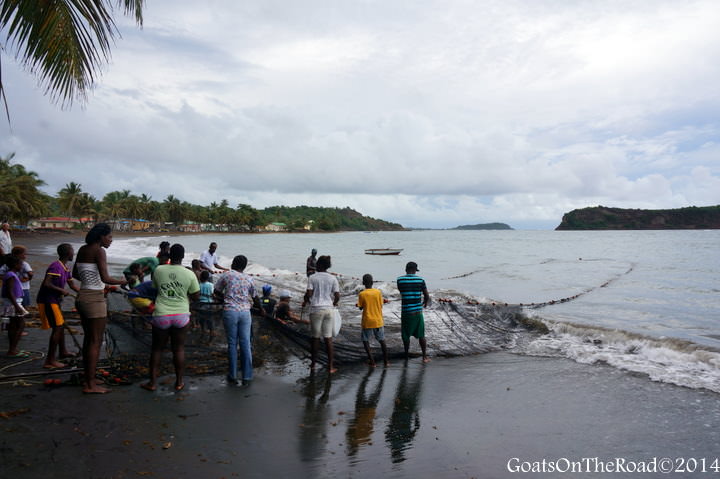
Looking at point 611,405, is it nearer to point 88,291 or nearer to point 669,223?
point 88,291

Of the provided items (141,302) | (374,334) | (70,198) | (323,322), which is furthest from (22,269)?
(70,198)

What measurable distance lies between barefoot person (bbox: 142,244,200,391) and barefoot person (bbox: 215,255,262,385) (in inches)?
21.3

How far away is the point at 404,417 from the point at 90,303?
161 inches

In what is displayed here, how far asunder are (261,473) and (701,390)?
718 cm

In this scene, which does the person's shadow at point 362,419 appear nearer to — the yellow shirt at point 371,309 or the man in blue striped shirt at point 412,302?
the yellow shirt at point 371,309

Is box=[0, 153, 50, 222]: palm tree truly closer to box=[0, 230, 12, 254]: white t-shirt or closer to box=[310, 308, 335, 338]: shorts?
box=[0, 230, 12, 254]: white t-shirt

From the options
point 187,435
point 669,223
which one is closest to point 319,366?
→ point 187,435

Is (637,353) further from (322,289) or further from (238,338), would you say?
(238,338)

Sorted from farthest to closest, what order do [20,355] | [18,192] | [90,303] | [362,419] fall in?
[18,192], [20,355], [362,419], [90,303]

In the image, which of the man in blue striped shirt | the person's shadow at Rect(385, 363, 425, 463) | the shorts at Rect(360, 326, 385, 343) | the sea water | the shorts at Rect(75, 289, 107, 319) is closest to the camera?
the person's shadow at Rect(385, 363, 425, 463)

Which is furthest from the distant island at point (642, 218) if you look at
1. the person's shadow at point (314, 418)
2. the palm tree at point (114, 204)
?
the person's shadow at point (314, 418)

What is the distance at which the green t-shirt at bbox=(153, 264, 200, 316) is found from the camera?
5.66 metres

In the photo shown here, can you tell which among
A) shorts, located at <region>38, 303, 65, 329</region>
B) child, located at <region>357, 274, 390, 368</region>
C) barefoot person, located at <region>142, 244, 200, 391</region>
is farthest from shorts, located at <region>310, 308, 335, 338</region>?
shorts, located at <region>38, 303, 65, 329</region>

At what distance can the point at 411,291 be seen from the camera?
8219mm
